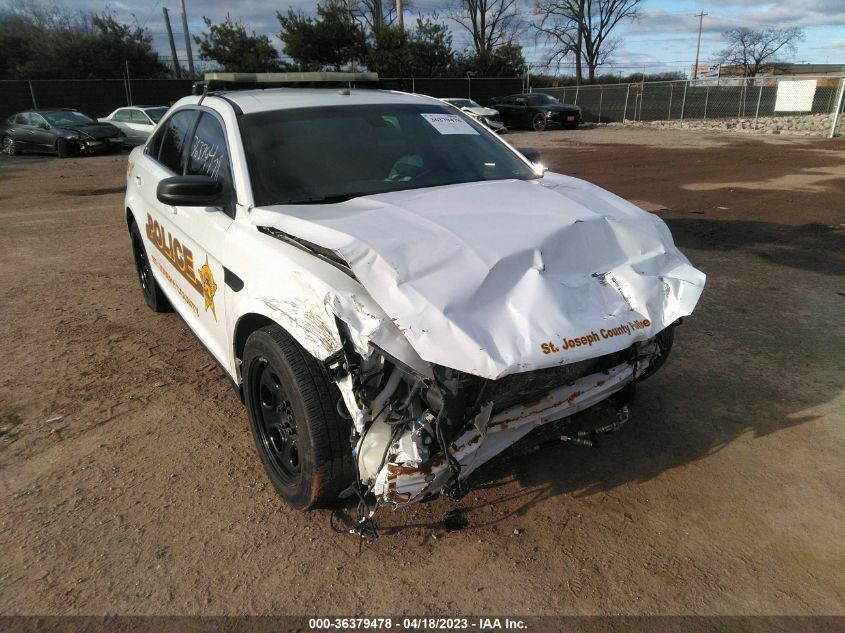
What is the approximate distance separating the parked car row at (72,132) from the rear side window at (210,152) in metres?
15.5

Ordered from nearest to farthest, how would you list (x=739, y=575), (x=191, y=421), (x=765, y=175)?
(x=739, y=575) < (x=191, y=421) < (x=765, y=175)

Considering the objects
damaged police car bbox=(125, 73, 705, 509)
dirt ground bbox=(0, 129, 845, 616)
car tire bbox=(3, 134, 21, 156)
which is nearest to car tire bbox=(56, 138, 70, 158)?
car tire bbox=(3, 134, 21, 156)

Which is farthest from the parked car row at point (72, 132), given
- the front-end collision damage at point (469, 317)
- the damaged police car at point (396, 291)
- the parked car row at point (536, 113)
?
the front-end collision damage at point (469, 317)

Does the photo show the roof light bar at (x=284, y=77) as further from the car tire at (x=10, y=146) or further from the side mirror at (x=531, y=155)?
the car tire at (x=10, y=146)

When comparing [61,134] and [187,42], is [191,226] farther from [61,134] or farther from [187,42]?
[187,42]

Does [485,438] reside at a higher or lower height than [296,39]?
lower

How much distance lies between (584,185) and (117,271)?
5.13 metres

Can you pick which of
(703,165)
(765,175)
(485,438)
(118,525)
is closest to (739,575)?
(485,438)

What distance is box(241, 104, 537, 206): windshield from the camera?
3156mm

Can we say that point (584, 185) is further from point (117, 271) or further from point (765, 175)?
point (765, 175)

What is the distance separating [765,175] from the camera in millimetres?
12141

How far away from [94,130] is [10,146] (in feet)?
11.3

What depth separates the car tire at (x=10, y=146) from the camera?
747 inches

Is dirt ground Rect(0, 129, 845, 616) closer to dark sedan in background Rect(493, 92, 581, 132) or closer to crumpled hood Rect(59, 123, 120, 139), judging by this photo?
crumpled hood Rect(59, 123, 120, 139)
